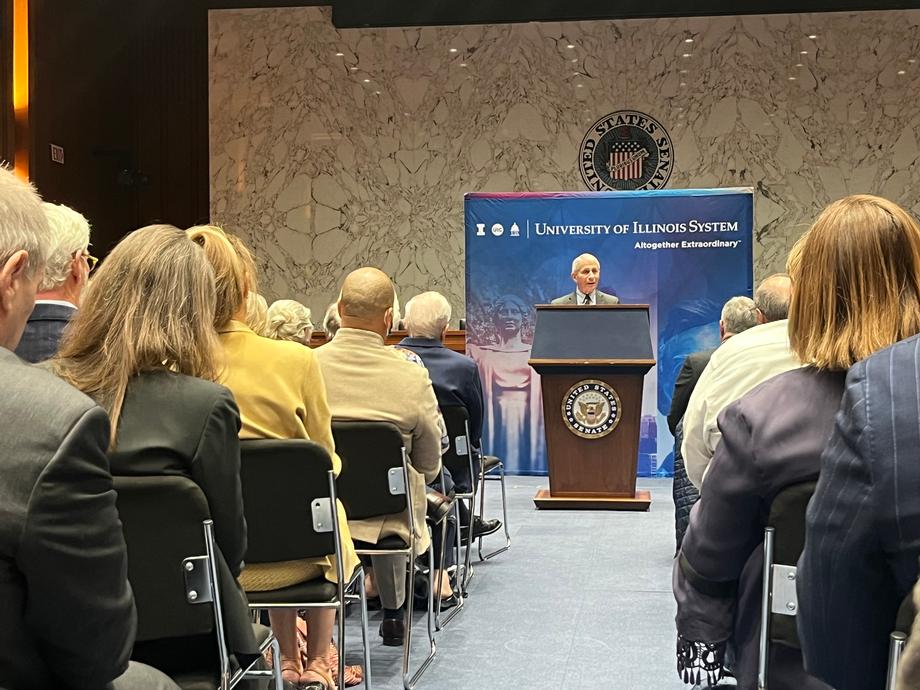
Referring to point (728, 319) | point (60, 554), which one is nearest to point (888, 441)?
point (60, 554)

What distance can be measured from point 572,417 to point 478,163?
4.48 metres

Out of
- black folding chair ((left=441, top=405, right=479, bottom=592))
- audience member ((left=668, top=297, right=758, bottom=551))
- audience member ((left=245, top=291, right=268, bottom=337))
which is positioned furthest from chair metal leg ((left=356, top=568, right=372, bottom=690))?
audience member ((left=668, top=297, right=758, bottom=551))

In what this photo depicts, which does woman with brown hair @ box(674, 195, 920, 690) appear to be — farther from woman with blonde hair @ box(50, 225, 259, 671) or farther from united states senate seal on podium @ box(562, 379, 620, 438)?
united states senate seal on podium @ box(562, 379, 620, 438)

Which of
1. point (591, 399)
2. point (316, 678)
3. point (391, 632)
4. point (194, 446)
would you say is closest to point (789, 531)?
point (194, 446)

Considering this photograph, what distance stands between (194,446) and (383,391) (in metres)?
1.70

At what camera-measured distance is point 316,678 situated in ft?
11.1

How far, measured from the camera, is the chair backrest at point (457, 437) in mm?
4570

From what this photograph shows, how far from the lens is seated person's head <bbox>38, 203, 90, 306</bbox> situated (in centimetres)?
249

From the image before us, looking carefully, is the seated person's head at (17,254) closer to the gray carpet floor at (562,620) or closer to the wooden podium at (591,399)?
the gray carpet floor at (562,620)

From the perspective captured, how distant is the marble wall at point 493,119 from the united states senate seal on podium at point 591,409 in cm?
401

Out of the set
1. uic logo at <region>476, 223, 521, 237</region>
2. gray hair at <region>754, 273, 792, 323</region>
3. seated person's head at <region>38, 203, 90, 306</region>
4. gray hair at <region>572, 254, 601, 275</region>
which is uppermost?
uic logo at <region>476, 223, 521, 237</region>

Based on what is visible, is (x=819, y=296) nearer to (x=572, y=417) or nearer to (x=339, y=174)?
(x=572, y=417)

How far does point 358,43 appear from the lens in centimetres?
1097

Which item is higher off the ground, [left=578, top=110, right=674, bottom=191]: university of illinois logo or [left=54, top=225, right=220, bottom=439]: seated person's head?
[left=578, top=110, right=674, bottom=191]: university of illinois logo
